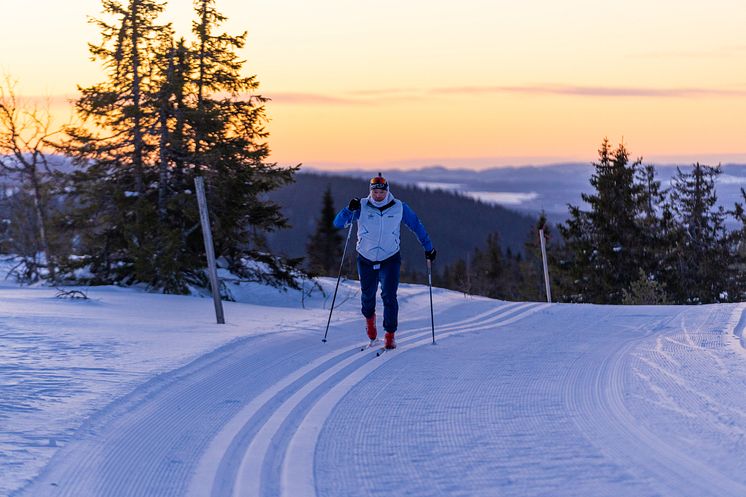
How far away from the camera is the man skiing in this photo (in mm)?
9906

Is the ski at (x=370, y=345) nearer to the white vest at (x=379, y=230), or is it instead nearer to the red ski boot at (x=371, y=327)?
the red ski boot at (x=371, y=327)

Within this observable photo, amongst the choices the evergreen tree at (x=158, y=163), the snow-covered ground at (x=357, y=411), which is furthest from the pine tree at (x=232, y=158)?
the snow-covered ground at (x=357, y=411)

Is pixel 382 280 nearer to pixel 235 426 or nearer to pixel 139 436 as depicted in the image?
pixel 235 426

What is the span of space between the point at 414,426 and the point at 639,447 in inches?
59.8

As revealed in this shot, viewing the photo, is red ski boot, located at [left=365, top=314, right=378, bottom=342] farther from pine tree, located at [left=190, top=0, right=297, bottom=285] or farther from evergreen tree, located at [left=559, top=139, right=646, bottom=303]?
evergreen tree, located at [left=559, top=139, right=646, bottom=303]

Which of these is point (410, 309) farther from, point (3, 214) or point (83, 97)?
point (3, 214)

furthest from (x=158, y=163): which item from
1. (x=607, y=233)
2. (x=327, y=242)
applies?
(x=327, y=242)

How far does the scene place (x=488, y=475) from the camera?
472cm

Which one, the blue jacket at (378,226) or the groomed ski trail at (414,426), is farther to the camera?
the blue jacket at (378,226)

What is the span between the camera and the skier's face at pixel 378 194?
32.4ft

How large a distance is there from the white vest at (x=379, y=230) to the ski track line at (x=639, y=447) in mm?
3107

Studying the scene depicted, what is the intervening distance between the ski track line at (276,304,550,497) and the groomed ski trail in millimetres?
16

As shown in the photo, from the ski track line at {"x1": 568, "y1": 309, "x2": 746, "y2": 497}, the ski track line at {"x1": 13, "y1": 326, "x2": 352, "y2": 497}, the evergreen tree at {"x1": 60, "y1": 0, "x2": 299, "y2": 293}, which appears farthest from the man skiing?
the evergreen tree at {"x1": 60, "y1": 0, "x2": 299, "y2": 293}

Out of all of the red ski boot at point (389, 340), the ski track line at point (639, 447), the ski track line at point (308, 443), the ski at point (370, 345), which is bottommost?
the ski track line at point (639, 447)
